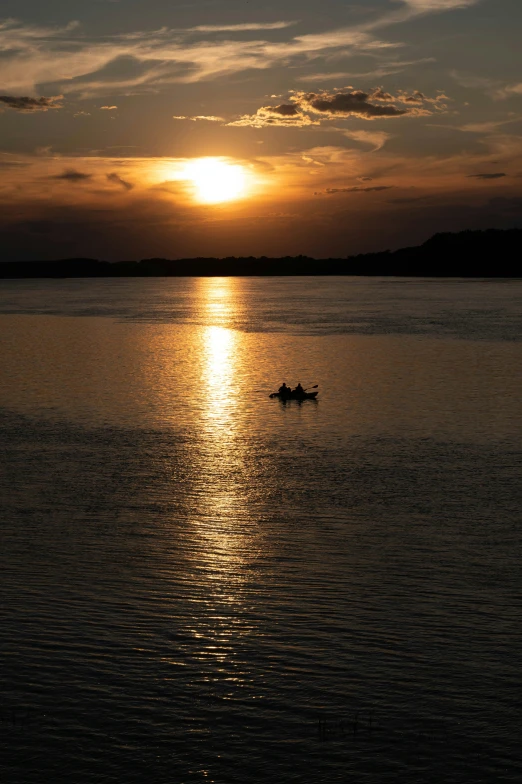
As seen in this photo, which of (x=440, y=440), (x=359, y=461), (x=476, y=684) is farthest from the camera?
(x=440, y=440)

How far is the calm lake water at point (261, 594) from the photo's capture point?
14406mm

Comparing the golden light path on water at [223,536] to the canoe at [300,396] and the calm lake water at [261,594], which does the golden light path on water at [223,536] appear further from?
the canoe at [300,396]

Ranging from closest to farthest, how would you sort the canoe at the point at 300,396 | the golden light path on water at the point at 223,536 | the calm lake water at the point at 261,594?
the calm lake water at the point at 261,594 < the golden light path on water at the point at 223,536 < the canoe at the point at 300,396

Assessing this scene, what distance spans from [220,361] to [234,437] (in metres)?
40.4

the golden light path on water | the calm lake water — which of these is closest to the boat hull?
the calm lake water

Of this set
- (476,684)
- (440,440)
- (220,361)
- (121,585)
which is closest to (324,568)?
(121,585)

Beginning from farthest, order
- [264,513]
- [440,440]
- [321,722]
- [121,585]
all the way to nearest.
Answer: [440,440] → [264,513] → [121,585] → [321,722]

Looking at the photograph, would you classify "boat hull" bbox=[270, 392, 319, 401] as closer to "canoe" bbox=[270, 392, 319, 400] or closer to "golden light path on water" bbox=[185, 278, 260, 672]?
"canoe" bbox=[270, 392, 319, 400]

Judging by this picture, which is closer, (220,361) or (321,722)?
(321,722)

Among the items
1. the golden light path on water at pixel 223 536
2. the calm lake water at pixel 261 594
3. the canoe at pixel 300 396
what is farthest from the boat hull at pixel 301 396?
the golden light path on water at pixel 223 536

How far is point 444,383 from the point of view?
62125 millimetres

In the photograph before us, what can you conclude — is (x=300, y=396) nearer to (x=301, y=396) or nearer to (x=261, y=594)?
(x=301, y=396)

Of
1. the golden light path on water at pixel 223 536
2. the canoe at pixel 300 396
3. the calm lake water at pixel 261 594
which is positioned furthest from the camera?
the canoe at pixel 300 396

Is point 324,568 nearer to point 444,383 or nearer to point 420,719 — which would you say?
point 420,719
